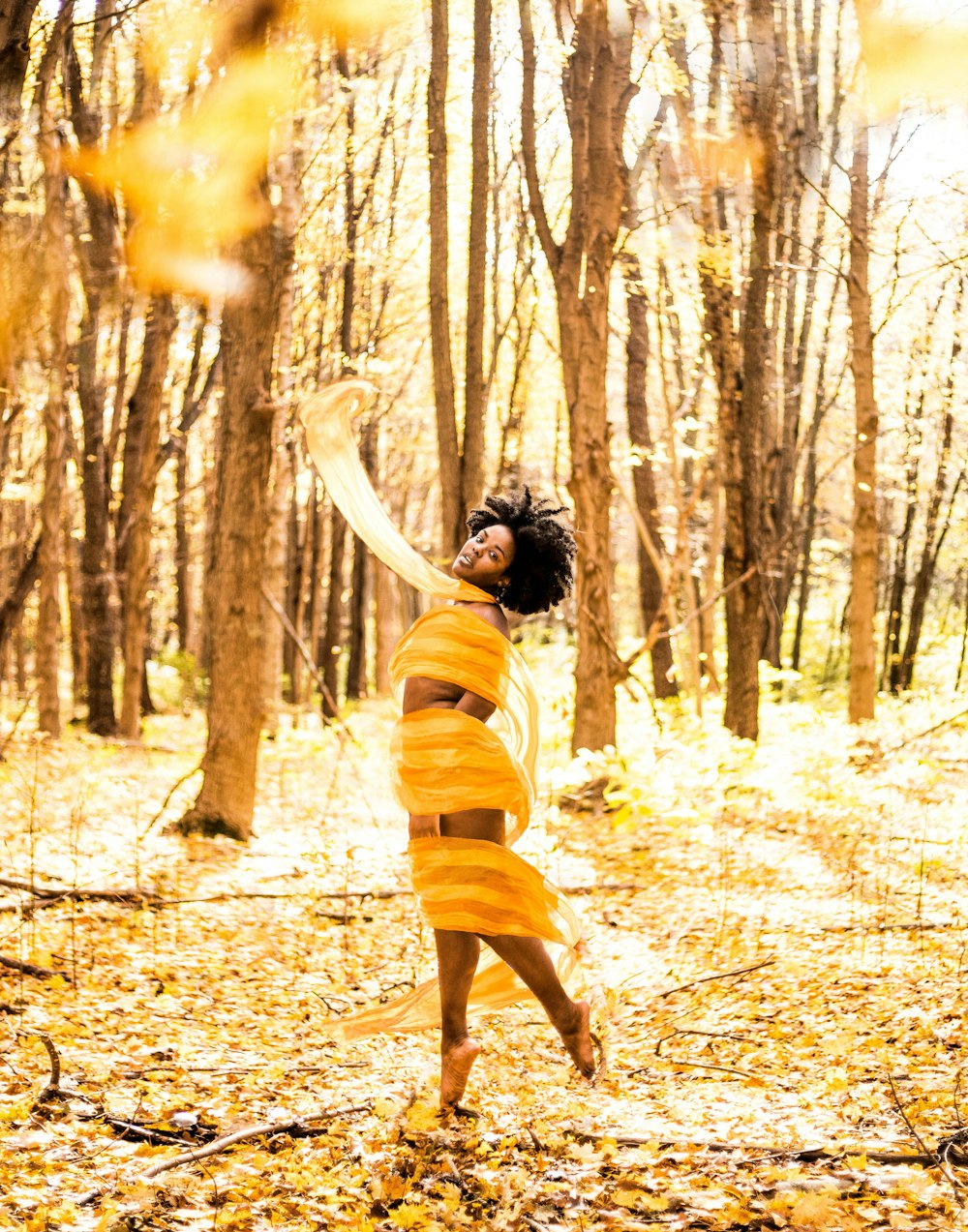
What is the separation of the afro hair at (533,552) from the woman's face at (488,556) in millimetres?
39

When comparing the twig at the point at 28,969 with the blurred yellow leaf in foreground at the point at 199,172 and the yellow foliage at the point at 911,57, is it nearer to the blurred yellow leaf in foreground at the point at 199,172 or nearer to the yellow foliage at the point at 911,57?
the blurred yellow leaf in foreground at the point at 199,172

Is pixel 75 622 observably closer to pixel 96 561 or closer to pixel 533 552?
pixel 96 561

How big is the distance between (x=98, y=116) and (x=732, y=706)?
9.60 meters

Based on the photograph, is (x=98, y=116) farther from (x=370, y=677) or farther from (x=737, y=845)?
(x=370, y=677)

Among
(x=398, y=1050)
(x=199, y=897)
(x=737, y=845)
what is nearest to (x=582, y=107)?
(x=737, y=845)

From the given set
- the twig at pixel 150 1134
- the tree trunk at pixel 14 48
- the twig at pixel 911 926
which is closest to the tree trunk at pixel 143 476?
the tree trunk at pixel 14 48

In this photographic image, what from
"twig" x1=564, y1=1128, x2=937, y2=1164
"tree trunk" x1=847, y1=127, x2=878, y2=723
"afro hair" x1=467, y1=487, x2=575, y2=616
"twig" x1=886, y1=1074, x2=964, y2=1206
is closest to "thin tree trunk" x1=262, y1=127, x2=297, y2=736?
"afro hair" x1=467, y1=487, x2=575, y2=616

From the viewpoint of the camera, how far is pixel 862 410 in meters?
12.5

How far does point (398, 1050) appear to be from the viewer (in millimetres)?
5164

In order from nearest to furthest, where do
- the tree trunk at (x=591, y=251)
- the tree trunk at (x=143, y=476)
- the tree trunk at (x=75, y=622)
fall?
1. the tree trunk at (x=591, y=251)
2. the tree trunk at (x=143, y=476)
3. the tree trunk at (x=75, y=622)

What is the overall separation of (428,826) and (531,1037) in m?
1.78

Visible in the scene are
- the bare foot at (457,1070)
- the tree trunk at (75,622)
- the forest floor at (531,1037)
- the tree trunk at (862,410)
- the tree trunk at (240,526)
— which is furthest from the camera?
the tree trunk at (75,622)

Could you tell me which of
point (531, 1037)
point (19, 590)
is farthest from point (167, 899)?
point (19, 590)

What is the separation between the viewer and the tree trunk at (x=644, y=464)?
15359mm
